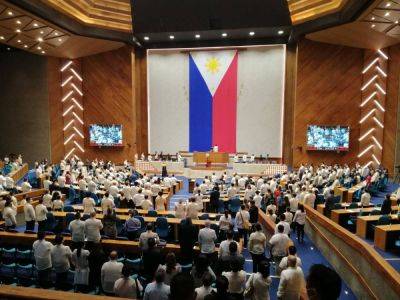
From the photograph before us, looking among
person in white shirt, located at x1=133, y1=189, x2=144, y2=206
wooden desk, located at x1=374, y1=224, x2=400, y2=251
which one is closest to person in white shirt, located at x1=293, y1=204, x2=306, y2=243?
wooden desk, located at x1=374, y1=224, x2=400, y2=251

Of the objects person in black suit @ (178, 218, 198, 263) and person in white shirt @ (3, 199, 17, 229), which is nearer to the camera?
person in black suit @ (178, 218, 198, 263)

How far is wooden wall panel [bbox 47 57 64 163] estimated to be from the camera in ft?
68.2

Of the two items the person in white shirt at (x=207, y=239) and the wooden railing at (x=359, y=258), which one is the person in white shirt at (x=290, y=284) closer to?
the wooden railing at (x=359, y=258)

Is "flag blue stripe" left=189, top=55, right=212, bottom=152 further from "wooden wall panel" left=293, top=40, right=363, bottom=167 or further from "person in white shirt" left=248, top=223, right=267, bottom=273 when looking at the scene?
"person in white shirt" left=248, top=223, right=267, bottom=273

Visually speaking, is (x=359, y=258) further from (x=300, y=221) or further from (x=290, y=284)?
(x=290, y=284)

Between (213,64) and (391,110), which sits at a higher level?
(213,64)

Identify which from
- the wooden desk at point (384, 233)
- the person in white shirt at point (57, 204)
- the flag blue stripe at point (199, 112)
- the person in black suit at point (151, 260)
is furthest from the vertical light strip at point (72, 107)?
the wooden desk at point (384, 233)

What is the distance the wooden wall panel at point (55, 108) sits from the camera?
20781 millimetres

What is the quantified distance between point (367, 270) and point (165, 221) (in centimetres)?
443

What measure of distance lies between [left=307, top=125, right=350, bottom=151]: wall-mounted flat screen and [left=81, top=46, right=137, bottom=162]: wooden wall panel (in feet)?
38.1

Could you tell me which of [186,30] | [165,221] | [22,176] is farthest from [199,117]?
[165,221]

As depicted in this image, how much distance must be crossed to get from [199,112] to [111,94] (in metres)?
6.20

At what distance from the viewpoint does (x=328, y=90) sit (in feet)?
66.1

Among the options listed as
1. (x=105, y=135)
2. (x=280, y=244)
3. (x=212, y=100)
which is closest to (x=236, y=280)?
(x=280, y=244)
